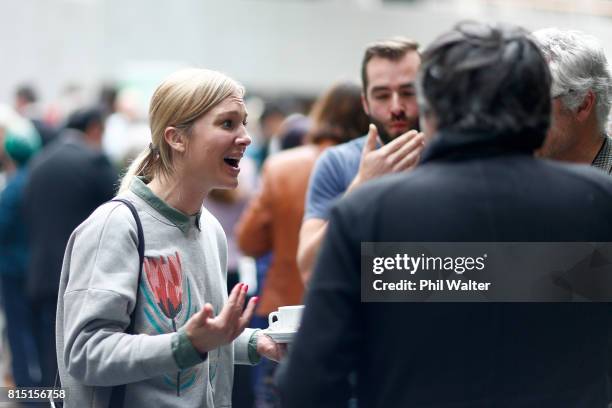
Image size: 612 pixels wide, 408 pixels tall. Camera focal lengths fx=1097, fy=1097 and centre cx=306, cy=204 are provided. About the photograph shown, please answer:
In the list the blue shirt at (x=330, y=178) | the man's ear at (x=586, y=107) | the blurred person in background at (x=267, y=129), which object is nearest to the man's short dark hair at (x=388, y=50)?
the blue shirt at (x=330, y=178)

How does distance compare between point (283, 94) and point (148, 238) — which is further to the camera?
point (283, 94)

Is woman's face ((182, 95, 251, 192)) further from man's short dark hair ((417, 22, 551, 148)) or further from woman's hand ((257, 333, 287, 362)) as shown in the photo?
man's short dark hair ((417, 22, 551, 148))

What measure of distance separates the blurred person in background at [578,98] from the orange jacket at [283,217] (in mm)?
2545

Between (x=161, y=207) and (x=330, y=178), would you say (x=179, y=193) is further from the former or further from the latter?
(x=330, y=178)

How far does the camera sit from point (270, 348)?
3.54m

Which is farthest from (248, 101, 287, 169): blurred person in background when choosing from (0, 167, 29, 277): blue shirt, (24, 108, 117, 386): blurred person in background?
(24, 108, 117, 386): blurred person in background

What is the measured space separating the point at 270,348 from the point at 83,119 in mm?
5203

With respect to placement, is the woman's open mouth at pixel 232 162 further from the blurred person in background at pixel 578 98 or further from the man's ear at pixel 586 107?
the man's ear at pixel 586 107

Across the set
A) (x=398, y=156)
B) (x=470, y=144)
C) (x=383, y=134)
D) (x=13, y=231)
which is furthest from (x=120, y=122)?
(x=470, y=144)

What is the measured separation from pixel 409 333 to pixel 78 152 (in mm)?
6094

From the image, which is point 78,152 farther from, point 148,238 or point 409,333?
point 409,333

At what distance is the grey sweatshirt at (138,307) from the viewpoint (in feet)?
10.1

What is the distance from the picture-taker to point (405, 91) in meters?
4.50

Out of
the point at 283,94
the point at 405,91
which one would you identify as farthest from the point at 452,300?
the point at 283,94
